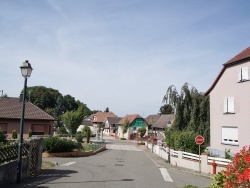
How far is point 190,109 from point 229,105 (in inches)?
391

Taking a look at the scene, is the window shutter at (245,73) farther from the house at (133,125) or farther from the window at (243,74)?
the house at (133,125)

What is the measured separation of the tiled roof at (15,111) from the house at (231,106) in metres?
24.2

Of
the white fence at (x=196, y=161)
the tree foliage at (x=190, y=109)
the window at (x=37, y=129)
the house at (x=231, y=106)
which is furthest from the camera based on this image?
the window at (x=37, y=129)

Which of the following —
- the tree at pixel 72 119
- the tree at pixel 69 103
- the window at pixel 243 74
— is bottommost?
the tree at pixel 72 119

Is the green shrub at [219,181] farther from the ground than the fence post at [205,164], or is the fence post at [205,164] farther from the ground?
the green shrub at [219,181]

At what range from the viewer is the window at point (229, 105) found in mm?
23122

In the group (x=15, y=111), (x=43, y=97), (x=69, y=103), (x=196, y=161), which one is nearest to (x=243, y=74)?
(x=196, y=161)

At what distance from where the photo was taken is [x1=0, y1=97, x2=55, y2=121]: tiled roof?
130ft

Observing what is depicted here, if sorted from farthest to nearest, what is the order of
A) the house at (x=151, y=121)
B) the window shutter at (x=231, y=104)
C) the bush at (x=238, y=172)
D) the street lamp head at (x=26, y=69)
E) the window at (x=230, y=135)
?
the house at (x=151, y=121) < the window shutter at (x=231, y=104) < the window at (x=230, y=135) < the street lamp head at (x=26, y=69) < the bush at (x=238, y=172)

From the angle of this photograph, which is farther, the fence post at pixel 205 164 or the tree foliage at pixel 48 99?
the tree foliage at pixel 48 99

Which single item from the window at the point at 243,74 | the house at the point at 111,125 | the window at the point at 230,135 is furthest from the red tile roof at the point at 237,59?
the house at the point at 111,125

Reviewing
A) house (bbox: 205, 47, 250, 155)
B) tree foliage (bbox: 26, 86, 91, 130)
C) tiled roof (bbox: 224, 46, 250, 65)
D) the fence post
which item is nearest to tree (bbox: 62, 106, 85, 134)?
house (bbox: 205, 47, 250, 155)

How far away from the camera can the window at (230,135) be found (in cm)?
2258

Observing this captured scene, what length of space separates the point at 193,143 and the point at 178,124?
10.2 meters
